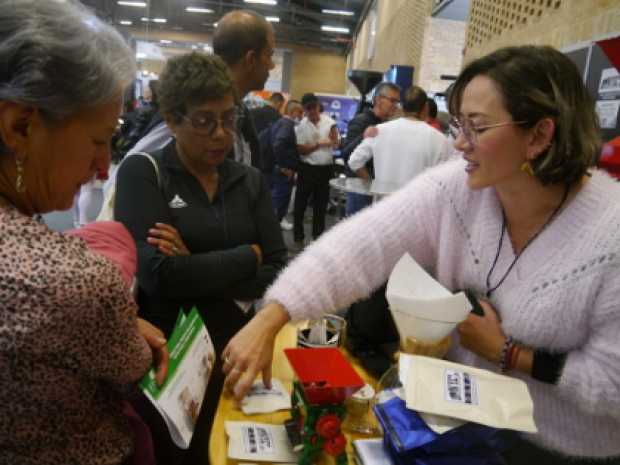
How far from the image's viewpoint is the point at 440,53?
300 inches

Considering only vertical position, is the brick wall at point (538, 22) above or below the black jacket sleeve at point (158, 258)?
above

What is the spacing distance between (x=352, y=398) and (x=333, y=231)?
0.49 m

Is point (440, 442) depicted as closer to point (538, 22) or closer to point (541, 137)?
point (541, 137)

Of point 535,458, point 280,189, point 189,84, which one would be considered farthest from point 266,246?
point 280,189

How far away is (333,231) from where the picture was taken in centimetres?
141

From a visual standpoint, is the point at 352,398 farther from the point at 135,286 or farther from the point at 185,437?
the point at 135,286

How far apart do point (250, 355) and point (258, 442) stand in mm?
206

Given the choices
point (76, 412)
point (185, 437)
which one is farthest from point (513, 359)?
point (76, 412)

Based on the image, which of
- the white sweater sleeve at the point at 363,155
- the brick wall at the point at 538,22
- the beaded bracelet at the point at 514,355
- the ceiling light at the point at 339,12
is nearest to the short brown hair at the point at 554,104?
the beaded bracelet at the point at 514,355

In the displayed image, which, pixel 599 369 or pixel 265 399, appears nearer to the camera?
pixel 599 369

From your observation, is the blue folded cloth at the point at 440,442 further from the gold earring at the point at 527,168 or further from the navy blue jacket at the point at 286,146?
the navy blue jacket at the point at 286,146

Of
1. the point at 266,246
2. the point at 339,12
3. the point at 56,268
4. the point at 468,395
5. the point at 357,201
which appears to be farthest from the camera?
the point at 339,12

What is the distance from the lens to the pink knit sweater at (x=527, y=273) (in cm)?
108

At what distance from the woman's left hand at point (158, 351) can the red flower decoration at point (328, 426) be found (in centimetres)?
30
